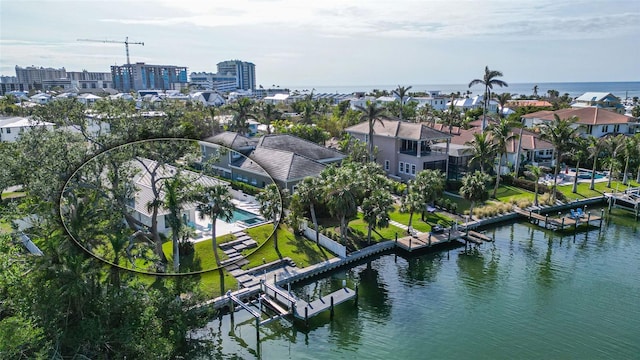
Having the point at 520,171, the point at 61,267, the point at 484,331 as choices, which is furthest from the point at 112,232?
the point at 520,171

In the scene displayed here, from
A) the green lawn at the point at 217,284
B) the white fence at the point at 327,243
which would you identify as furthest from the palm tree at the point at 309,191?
the green lawn at the point at 217,284

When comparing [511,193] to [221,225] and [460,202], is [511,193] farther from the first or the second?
[221,225]

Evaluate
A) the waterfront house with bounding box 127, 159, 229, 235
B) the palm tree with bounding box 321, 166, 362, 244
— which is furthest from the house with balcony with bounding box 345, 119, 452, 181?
the waterfront house with bounding box 127, 159, 229, 235

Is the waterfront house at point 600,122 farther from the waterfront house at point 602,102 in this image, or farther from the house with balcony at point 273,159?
the house with balcony at point 273,159

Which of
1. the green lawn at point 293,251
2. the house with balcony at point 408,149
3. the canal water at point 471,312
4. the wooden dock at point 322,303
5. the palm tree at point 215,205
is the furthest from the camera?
the house with balcony at point 408,149

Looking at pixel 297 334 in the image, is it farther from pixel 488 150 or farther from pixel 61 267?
pixel 488 150

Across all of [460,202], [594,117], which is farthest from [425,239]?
[594,117]
